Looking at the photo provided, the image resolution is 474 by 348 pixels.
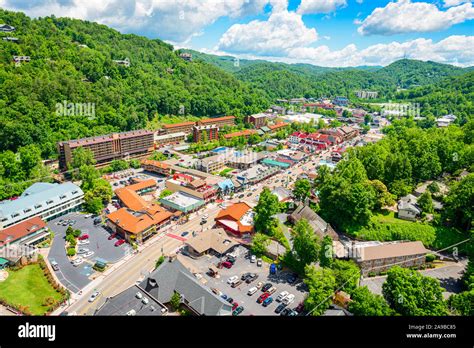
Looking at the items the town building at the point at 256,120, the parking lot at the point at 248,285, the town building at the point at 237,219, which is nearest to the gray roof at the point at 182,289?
the parking lot at the point at 248,285

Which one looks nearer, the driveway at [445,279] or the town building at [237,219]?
the driveway at [445,279]

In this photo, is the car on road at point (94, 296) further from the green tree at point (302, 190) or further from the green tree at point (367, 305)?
the green tree at point (302, 190)

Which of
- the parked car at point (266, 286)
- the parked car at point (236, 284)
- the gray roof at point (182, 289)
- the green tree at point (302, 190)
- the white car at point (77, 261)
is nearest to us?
the gray roof at point (182, 289)

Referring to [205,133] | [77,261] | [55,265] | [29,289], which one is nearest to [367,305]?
[77,261]

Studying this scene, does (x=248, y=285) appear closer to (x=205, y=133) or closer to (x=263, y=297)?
(x=263, y=297)
